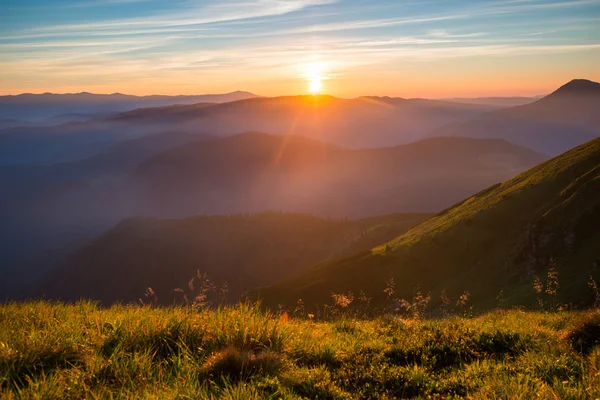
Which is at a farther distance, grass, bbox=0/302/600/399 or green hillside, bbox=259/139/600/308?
green hillside, bbox=259/139/600/308

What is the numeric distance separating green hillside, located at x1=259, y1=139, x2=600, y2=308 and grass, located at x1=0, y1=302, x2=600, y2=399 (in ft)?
95.0

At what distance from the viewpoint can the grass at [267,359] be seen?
488 centimetres

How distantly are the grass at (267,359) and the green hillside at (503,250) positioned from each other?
28967 mm

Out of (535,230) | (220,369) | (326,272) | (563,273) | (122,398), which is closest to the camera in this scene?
(122,398)

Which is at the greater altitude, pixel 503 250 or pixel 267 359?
pixel 267 359

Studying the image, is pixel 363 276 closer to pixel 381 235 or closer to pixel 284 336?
pixel 284 336

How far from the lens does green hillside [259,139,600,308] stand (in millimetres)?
43250

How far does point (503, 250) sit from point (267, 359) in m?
58.0

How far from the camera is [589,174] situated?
56844mm

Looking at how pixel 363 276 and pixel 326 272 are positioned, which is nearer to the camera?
pixel 363 276

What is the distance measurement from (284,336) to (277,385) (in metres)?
1.50

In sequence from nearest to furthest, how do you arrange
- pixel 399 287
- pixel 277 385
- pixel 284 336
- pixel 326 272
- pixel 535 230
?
pixel 277 385
pixel 284 336
pixel 535 230
pixel 399 287
pixel 326 272

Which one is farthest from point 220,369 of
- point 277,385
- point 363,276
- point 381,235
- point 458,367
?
point 381,235

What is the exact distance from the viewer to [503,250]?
56844 mm
